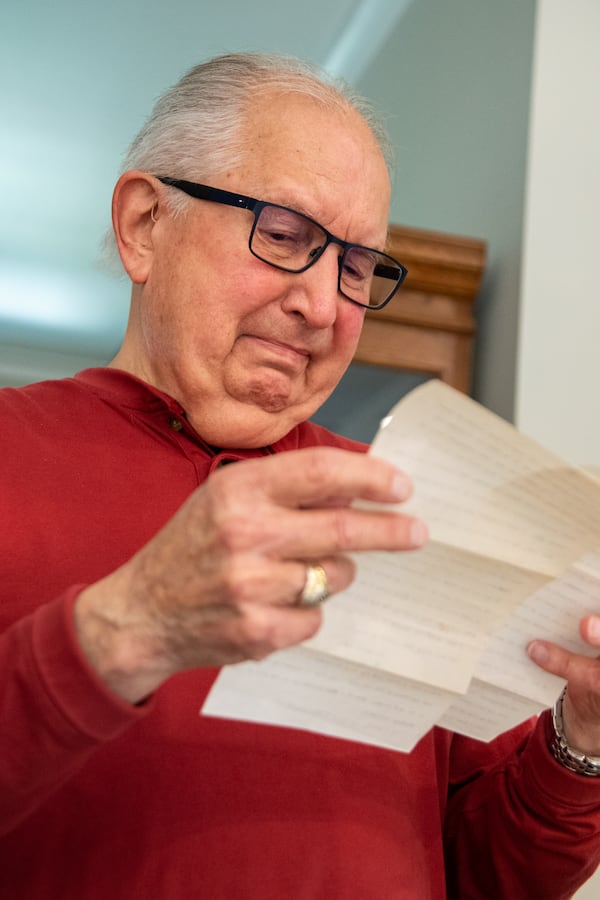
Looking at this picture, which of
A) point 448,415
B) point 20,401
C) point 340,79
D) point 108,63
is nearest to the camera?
point 448,415

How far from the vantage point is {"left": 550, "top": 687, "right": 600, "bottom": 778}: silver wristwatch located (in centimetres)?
101

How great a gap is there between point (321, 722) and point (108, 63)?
3.40 metres

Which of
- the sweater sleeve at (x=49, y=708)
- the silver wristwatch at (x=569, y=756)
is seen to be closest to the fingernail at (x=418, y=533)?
the sweater sleeve at (x=49, y=708)

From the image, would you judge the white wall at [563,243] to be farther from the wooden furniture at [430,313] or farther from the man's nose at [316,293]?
the man's nose at [316,293]

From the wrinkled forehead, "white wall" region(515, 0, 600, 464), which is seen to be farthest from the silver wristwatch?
"white wall" region(515, 0, 600, 464)

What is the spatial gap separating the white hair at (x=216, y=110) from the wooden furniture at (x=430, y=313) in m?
0.69

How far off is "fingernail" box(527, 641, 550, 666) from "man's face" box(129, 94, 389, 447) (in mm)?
382

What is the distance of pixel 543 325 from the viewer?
6.31 ft

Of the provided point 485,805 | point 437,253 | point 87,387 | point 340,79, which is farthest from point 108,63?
point 485,805

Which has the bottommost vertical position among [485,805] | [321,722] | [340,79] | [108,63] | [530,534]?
[485,805]

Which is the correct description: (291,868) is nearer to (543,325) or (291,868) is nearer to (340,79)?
(340,79)

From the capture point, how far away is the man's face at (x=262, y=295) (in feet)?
3.65

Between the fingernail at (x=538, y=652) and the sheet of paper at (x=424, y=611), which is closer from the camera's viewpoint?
the sheet of paper at (x=424, y=611)

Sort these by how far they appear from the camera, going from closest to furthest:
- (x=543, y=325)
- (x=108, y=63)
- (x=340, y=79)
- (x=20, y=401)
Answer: (x=20, y=401), (x=340, y=79), (x=543, y=325), (x=108, y=63)
